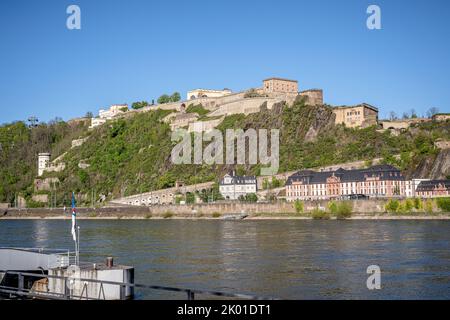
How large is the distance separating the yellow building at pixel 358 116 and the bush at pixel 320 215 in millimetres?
26693

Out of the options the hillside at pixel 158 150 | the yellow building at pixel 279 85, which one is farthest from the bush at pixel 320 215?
the yellow building at pixel 279 85

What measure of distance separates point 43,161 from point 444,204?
83.8m

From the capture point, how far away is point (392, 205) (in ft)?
212

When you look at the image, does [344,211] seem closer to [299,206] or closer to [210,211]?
[299,206]

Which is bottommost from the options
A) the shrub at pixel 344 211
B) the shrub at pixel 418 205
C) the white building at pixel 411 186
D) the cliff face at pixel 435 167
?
the shrub at pixel 344 211

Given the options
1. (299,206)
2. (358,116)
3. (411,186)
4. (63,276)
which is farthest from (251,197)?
(63,276)

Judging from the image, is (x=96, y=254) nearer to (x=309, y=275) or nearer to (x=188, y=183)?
(x=309, y=275)

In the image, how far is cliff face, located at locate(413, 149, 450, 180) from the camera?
74.9 metres

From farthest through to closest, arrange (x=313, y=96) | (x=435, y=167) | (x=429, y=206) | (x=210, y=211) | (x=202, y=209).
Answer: (x=313, y=96) < (x=202, y=209) < (x=210, y=211) < (x=435, y=167) < (x=429, y=206)

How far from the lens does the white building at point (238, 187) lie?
277 feet

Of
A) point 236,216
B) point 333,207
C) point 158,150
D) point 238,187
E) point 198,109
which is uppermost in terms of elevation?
point 198,109

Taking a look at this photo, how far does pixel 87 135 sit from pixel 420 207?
262ft

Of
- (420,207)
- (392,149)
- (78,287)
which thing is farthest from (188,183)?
(78,287)

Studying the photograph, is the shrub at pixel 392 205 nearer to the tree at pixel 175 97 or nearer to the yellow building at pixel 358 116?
the yellow building at pixel 358 116
